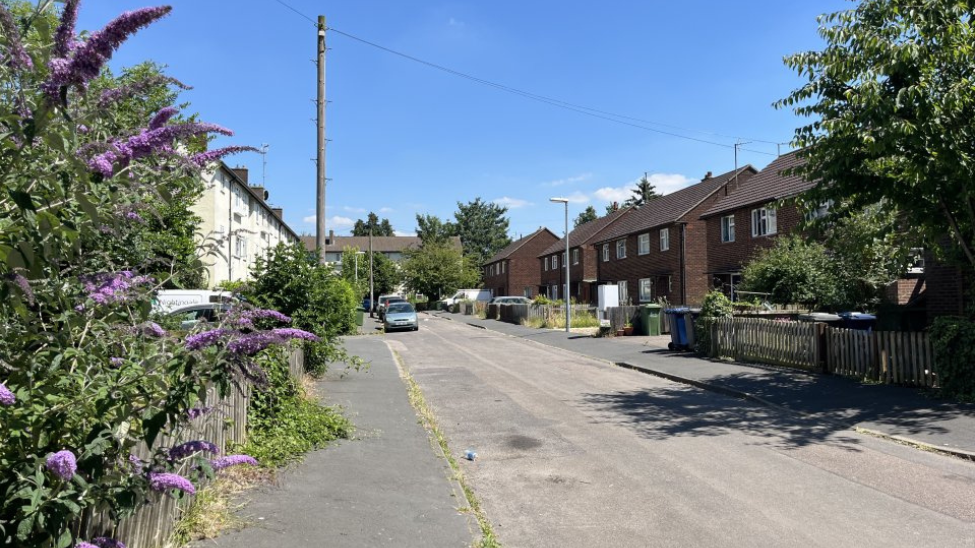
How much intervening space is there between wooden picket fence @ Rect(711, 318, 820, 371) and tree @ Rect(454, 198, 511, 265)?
98577mm

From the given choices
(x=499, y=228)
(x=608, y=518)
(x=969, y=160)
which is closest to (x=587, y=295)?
(x=969, y=160)

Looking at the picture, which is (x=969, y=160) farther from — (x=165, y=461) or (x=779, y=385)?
(x=165, y=461)

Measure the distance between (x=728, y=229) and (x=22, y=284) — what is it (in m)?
33.1

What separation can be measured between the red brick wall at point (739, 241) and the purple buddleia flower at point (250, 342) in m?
27.7

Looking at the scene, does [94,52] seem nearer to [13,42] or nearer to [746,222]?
[13,42]

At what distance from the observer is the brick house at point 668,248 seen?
36.4 metres

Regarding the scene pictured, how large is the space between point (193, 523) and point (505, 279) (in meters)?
69.8

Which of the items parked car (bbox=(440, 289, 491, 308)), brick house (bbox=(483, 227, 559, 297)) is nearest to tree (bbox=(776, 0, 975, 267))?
brick house (bbox=(483, 227, 559, 297))

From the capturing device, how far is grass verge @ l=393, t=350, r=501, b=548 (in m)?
4.95

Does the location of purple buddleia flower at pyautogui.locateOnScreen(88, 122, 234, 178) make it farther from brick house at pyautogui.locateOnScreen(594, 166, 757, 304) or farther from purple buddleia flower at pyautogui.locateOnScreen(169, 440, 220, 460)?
brick house at pyautogui.locateOnScreen(594, 166, 757, 304)

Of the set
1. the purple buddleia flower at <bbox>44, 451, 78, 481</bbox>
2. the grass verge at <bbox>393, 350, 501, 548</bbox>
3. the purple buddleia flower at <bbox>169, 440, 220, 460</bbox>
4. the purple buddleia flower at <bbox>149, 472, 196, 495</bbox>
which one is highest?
the purple buddleia flower at <bbox>44, 451, 78, 481</bbox>

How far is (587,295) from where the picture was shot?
2082 inches

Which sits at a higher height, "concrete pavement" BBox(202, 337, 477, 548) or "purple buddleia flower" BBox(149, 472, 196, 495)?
"purple buddleia flower" BBox(149, 472, 196, 495)

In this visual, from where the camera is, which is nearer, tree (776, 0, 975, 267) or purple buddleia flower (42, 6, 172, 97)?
purple buddleia flower (42, 6, 172, 97)
